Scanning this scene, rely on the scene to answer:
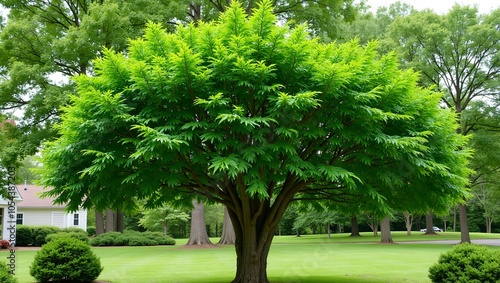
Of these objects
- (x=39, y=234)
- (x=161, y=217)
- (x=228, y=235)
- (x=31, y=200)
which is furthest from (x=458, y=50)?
(x=31, y=200)

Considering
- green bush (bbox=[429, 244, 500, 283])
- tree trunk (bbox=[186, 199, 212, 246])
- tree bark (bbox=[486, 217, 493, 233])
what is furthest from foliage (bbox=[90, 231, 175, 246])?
tree bark (bbox=[486, 217, 493, 233])

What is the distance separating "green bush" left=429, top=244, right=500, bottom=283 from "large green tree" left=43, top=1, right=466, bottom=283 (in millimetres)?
1573

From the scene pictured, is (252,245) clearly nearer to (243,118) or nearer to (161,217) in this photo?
(243,118)

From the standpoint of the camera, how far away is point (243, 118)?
31.3 feet

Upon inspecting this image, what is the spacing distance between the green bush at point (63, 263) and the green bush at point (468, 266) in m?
9.79

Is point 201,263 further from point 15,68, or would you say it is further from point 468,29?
point 468,29

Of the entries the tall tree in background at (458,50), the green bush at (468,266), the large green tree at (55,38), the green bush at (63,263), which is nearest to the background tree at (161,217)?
the large green tree at (55,38)

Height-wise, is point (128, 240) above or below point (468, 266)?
below

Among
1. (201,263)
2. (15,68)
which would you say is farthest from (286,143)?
(15,68)

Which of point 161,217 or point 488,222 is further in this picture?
A: point 488,222

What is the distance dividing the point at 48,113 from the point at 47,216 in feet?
76.9

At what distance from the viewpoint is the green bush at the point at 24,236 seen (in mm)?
36606

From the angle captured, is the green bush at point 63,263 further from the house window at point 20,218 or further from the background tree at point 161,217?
the background tree at point 161,217

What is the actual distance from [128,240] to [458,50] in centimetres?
2895
